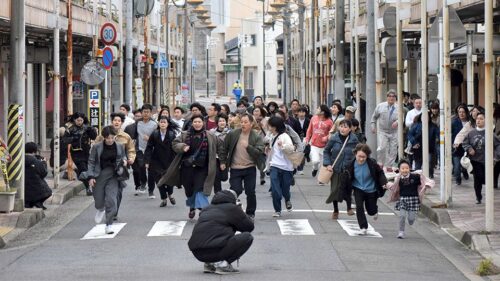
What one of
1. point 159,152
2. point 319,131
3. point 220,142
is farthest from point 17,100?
point 319,131

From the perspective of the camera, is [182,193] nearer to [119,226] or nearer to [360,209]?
[119,226]

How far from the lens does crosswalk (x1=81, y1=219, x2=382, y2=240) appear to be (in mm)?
16781

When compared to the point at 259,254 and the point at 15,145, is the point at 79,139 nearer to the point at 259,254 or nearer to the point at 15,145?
the point at 15,145

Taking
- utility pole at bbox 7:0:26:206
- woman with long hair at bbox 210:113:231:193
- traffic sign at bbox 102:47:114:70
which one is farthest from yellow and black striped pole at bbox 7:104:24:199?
traffic sign at bbox 102:47:114:70

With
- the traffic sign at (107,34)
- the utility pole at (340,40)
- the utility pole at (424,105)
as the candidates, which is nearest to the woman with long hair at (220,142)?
the utility pole at (424,105)

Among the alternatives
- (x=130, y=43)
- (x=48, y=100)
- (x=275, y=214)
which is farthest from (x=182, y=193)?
(x=48, y=100)

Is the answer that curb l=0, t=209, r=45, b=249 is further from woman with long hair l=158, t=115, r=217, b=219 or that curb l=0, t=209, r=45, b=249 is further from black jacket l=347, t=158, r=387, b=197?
black jacket l=347, t=158, r=387, b=197

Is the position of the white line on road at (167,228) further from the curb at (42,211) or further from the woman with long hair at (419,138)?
the woman with long hair at (419,138)

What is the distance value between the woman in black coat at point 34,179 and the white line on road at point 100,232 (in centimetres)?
201

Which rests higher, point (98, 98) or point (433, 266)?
point (98, 98)

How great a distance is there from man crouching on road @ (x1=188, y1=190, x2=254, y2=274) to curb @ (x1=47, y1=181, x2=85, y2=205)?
31.7ft

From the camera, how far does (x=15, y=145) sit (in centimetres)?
1938

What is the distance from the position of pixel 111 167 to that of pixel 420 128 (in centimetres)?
848

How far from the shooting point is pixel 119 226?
18047mm
